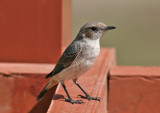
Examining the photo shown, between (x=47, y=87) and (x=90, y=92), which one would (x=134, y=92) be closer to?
(x=90, y=92)

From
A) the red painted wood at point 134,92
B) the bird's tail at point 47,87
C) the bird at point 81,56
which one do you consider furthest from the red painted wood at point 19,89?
the red painted wood at point 134,92

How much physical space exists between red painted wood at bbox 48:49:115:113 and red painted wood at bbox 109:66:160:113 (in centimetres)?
23

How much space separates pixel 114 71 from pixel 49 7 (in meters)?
1.36

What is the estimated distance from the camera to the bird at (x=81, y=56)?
5.20 m

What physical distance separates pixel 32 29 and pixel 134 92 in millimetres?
1835

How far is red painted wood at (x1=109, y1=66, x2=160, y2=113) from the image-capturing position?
19.6 ft

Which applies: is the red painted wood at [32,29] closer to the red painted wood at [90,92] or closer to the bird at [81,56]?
the red painted wood at [90,92]

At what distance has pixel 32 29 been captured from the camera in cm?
661

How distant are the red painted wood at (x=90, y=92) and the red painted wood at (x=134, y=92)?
0.74 feet

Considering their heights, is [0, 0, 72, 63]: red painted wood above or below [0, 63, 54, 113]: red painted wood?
above

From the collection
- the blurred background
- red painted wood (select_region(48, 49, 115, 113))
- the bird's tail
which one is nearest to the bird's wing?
the bird's tail

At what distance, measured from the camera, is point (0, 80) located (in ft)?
20.0

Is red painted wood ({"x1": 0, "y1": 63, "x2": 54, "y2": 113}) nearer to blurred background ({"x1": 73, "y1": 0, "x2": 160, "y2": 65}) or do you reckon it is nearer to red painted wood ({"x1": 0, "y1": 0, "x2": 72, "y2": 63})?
red painted wood ({"x1": 0, "y1": 0, "x2": 72, "y2": 63})

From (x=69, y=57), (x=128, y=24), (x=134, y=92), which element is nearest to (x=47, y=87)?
(x=69, y=57)
